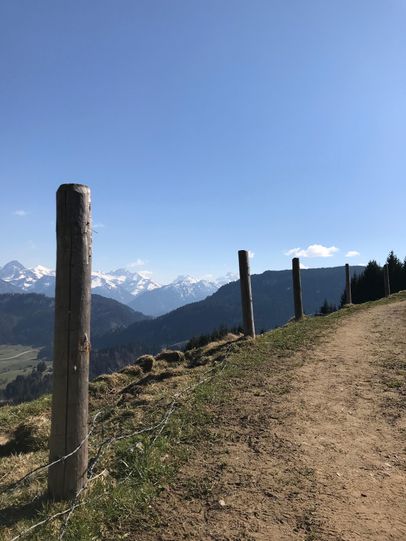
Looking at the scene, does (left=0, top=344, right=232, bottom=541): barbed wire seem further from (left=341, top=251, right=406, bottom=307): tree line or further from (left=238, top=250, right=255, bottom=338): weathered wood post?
(left=341, top=251, right=406, bottom=307): tree line

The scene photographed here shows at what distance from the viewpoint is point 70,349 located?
5004mm

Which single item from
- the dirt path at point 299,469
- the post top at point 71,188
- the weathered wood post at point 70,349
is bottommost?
the dirt path at point 299,469

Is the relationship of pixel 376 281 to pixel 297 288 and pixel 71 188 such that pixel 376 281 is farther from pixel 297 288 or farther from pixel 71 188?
pixel 71 188

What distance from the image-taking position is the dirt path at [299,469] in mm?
4477

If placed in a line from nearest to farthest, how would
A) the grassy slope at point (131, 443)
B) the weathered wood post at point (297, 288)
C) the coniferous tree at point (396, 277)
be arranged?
the grassy slope at point (131, 443)
the weathered wood post at point (297, 288)
the coniferous tree at point (396, 277)

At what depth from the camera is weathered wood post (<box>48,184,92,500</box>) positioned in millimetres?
4977

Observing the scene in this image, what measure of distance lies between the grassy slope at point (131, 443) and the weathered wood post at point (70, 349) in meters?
0.32

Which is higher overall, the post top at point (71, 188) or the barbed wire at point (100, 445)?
the post top at point (71, 188)

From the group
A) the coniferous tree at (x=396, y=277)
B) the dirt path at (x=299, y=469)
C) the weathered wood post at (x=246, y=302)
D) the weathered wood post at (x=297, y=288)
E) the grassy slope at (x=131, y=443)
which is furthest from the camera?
the coniferous tree at (x=396, y=277)

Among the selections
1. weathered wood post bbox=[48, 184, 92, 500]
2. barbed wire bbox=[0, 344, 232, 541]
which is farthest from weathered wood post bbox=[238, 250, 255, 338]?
weathered wood post bbox=[48, 184, 92, 500]

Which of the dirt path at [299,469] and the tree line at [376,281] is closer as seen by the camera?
the dirt path at [299,469]

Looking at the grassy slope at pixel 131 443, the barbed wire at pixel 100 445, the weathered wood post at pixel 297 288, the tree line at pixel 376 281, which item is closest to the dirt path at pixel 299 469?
the grassy slope at pixel 131 443

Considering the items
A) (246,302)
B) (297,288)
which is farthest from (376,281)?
(246,302)

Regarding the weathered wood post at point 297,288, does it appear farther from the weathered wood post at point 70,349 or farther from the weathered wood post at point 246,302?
the weathered wood post at point 70,349
